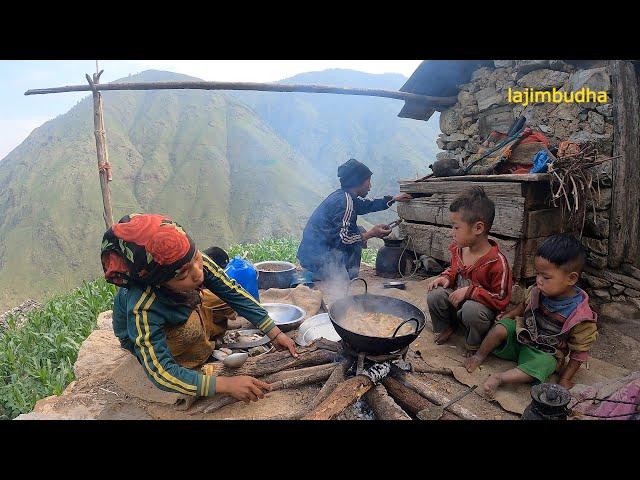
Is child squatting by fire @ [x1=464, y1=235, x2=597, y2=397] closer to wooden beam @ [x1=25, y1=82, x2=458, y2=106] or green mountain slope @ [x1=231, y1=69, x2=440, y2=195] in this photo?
wooden beam @ [x1=25, y1=82, x2=458, y2=106]

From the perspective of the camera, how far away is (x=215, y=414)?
2.60 m

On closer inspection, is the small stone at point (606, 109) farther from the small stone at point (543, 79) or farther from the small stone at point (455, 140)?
Answer: the small stone at point (455, 140)

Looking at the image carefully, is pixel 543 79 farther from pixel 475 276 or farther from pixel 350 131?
pixel 350 131

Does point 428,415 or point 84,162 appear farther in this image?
point 84,162

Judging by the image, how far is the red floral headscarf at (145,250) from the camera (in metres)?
2.23

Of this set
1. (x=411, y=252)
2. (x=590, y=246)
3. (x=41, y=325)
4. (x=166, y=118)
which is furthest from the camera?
(x=166, y=118)

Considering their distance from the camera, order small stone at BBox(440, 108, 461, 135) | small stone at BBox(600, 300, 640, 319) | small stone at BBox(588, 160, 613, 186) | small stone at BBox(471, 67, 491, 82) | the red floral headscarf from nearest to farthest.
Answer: the red floral headscarf → small stone at BBox(600, 300, 640, 319) → small stone at BBox(588, 160, 613, 186) → small stone at BBox(471, 67, 491, 82) → small stone at BBox(440, 108, 461, 135)

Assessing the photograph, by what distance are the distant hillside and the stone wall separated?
46.5 m

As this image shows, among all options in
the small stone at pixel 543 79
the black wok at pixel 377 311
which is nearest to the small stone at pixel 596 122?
the small stone at pixel 543 79

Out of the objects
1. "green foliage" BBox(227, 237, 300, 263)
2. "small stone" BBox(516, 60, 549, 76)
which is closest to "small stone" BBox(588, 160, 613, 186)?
"small stone" BBox(516, 60, 549, 76)

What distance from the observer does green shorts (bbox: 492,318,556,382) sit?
9.14ft
